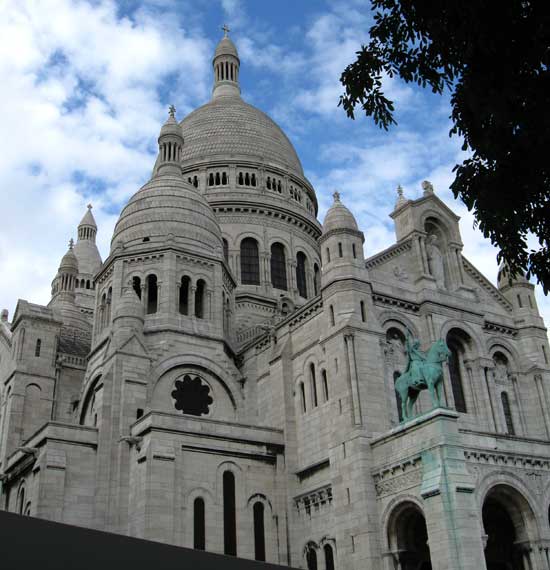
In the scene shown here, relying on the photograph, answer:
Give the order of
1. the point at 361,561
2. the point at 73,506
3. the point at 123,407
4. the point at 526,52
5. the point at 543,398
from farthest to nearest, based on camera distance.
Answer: the point at 543,398, the point at 123,407, the point at 73,506, the point at 361,561, the point at 526,52

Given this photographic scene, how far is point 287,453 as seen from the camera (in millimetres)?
36031

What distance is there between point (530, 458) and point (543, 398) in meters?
9.77

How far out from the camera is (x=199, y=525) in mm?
32531

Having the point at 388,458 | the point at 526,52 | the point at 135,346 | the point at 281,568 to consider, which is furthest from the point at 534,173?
the point at 135,346

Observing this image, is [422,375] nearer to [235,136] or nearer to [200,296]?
[200,296]

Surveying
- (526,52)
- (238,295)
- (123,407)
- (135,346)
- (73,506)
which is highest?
(238,295)

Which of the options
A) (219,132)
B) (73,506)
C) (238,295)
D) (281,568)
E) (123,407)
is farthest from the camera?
(219,132)

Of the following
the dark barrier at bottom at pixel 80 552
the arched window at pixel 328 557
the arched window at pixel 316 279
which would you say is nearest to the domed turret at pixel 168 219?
the arched window at pixel 316 279

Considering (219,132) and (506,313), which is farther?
(219,132)

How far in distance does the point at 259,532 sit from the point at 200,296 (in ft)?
46.7

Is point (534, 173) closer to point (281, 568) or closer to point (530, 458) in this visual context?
point (281, 568)

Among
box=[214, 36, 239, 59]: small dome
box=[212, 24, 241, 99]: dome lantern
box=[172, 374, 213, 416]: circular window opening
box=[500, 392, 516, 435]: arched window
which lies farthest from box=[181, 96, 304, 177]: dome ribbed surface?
box=[500, 392, 516, 435]: arched window

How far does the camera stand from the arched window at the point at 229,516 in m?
32.9

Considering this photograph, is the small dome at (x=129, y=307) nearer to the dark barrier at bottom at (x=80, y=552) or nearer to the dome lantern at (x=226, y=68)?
the dark barrier at bottom at (x=80, y=552)
